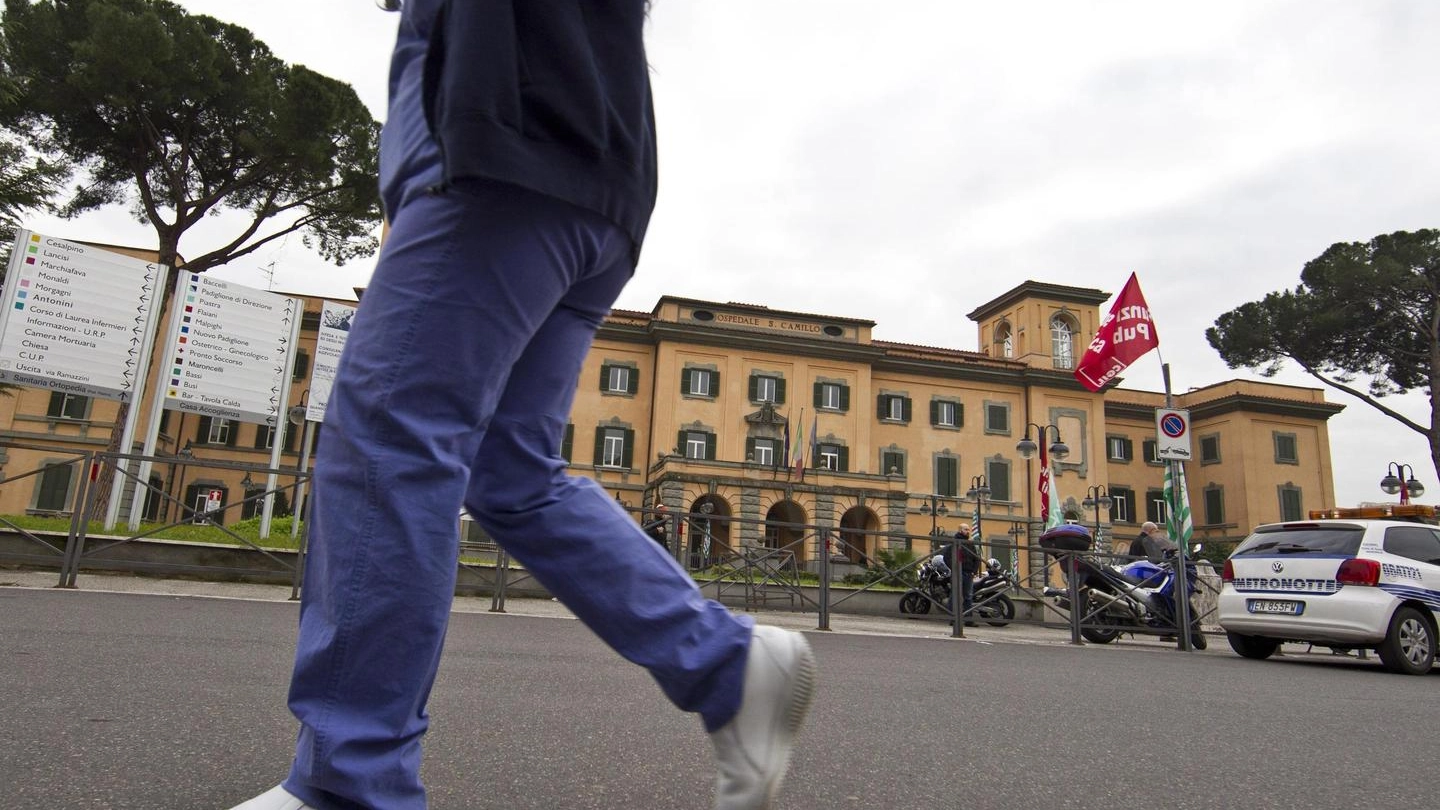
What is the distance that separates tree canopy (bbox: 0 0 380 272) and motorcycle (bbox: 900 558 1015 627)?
1862cm

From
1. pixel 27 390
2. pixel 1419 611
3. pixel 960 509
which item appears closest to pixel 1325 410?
pixel 960 509

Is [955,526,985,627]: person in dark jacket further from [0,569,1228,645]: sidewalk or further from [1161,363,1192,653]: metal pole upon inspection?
[1161,363,1192,653]: metal pole

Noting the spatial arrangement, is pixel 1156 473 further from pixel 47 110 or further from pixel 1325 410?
pixel 47 110

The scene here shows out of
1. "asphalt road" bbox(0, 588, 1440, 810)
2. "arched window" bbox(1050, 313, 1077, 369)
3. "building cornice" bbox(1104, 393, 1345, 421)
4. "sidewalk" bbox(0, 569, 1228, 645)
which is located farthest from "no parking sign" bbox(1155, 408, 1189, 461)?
"building cornice" bbox(1104, 393, 1345, 421)

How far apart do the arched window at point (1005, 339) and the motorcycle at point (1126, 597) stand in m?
35.0

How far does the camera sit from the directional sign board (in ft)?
48.5

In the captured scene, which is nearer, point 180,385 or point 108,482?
point 180,385

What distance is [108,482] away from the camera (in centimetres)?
1812

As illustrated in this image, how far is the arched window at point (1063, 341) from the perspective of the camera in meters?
42.5

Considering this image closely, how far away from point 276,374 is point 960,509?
2924cm

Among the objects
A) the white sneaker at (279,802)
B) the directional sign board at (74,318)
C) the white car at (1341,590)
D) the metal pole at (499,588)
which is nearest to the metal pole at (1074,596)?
the white car at (1341,590)

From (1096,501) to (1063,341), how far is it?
8.85 meters

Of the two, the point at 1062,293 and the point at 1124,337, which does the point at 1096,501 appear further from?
the point at 1124,337

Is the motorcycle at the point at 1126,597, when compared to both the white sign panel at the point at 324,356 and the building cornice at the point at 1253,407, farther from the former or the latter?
the building cornice at the point at 1253,407
